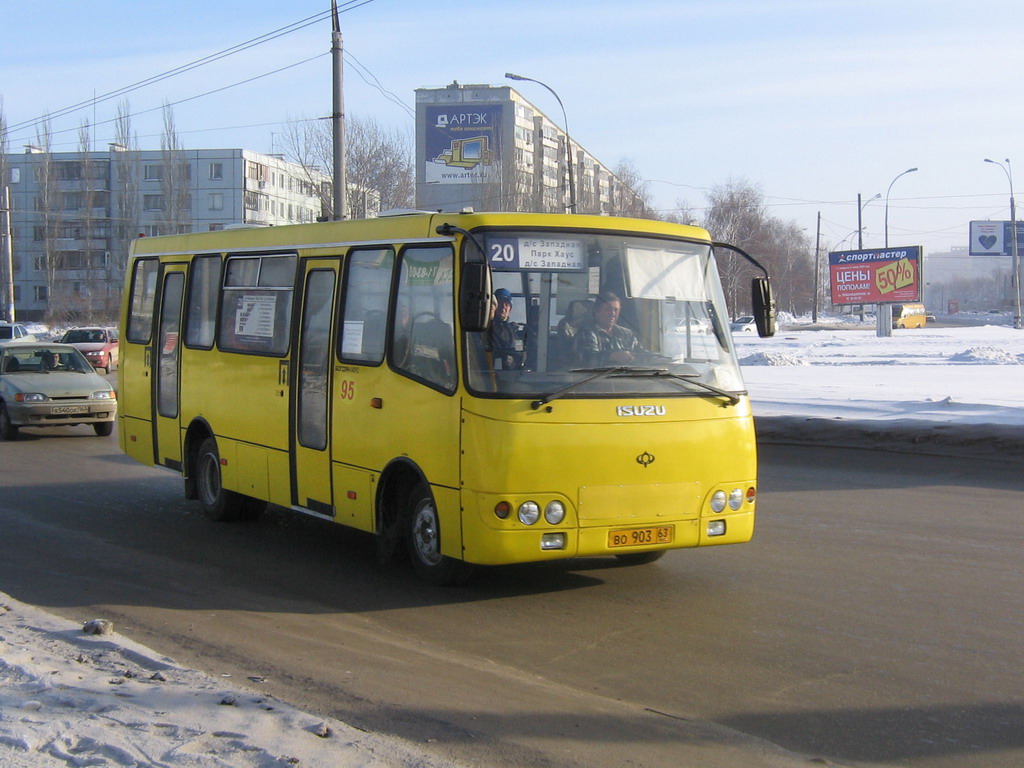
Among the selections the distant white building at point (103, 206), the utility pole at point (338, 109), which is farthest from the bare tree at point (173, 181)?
the utility pole at point (338, 109)

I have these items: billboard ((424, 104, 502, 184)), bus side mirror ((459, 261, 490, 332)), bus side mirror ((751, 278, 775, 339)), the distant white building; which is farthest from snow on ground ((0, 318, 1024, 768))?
→ billboard ((424, 104, 502, 184))

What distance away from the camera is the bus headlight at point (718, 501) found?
7.85m

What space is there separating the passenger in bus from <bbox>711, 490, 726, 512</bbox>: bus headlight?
1049mm

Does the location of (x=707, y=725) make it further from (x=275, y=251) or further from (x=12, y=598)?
(x=275, y=251)

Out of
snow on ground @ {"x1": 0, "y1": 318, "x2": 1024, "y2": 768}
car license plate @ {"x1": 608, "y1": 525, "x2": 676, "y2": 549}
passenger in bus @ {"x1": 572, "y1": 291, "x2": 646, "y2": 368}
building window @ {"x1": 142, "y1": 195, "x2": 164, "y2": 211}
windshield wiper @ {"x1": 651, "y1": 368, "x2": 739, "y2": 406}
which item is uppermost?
building window @ {"x1": 142, "y1": 195, "x2": 164, "y2": 211}

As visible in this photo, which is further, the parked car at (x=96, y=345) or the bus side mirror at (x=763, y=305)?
the parked car at (x=96, y=345)

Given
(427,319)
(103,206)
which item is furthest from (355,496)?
(103,206)

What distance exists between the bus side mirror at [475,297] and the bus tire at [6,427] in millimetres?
13717

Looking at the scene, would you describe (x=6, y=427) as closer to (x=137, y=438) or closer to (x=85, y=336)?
(x=137, y=438)

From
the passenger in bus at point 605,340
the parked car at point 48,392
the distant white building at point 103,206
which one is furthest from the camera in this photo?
the distant white building at point 103,206

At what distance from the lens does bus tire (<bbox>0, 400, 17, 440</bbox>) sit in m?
18.6

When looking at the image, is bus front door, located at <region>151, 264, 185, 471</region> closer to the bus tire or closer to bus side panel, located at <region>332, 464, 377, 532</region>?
bus side panel, located at <region>332, 464, 377, 532</region>

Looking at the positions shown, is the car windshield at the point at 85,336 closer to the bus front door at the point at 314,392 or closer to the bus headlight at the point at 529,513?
the bus front door at the point at 314,392

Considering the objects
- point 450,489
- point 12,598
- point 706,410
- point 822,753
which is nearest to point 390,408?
point 450,489
